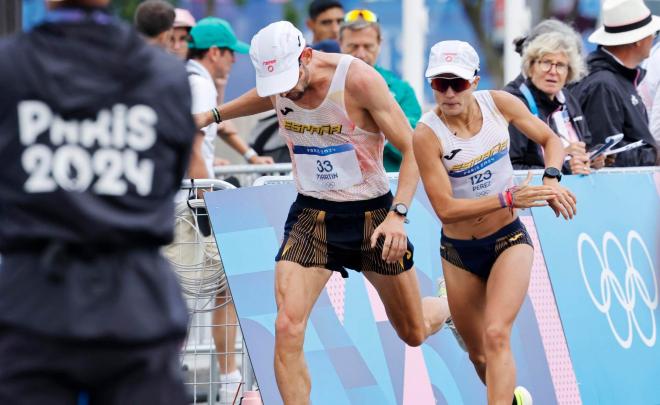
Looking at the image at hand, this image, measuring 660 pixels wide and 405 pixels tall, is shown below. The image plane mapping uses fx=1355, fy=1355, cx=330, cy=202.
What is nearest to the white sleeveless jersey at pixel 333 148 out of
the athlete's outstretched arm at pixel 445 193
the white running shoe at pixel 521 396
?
the athlete's outstretched arm at pixel 445 193

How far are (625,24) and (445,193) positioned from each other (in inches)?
145

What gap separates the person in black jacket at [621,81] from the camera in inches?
390

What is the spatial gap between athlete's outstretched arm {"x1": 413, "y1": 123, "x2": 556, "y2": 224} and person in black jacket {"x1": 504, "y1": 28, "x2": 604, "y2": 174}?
175 cm

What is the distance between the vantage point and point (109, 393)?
12.2 feet

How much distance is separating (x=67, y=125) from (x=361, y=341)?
14.5 ft

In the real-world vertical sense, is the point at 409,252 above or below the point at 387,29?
below

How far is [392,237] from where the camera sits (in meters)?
6.82

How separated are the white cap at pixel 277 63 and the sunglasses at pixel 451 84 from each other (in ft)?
2.64

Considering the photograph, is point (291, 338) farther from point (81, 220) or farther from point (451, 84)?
point (81, 220)

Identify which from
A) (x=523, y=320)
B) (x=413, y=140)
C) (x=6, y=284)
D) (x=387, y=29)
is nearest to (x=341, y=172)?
(x=413, y=140)

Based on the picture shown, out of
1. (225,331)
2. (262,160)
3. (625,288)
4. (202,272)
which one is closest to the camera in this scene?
(202,272)

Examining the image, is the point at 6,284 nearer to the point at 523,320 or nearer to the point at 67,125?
the point at 67,125

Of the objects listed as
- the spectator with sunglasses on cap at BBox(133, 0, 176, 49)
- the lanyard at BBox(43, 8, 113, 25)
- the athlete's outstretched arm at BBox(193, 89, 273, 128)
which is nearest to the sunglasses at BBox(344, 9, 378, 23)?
the spectator with sunglasses on cap at BBox(133, 0, 176, 49)

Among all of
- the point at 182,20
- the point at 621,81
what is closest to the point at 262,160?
the point at 182,20
